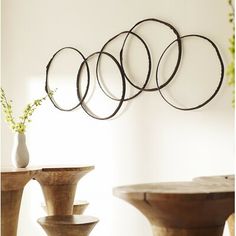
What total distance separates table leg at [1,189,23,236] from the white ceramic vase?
264mm

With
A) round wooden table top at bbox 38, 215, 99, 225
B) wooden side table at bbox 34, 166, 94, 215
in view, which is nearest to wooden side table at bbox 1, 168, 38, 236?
round wooden table top at bbox 38, 215, 99, 225

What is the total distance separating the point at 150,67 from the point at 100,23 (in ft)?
2.02

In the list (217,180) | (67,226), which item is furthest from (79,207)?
(217,180)

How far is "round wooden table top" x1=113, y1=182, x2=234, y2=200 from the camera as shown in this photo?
1587 mm

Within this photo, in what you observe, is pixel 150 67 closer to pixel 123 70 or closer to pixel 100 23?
pixel 123 70

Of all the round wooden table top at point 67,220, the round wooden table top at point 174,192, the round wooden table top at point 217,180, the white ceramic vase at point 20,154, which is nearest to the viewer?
the round wooden table top at point 174,192

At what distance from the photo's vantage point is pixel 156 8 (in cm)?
353

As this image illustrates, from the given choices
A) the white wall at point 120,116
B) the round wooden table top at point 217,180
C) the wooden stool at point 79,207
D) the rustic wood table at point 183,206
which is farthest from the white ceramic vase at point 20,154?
the rustic wood table at point 183,206

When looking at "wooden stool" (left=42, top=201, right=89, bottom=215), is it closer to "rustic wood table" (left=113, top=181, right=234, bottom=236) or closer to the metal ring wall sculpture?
the metal ring wall sculpture

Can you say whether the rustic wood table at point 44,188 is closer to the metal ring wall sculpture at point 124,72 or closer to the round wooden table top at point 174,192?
the metal ring wall sculpture at point 124,72

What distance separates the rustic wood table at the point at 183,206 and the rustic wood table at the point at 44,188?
44.5 inches

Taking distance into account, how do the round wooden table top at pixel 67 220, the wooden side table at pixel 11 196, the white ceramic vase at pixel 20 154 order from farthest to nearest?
the white ceramic vase at pixel 20 154 < the round wooden table top at pixel 67 220 < the wooden side table at pixel 11 196

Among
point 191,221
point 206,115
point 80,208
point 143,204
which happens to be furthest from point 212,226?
point 80,208

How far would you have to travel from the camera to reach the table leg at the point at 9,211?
2.72 m
